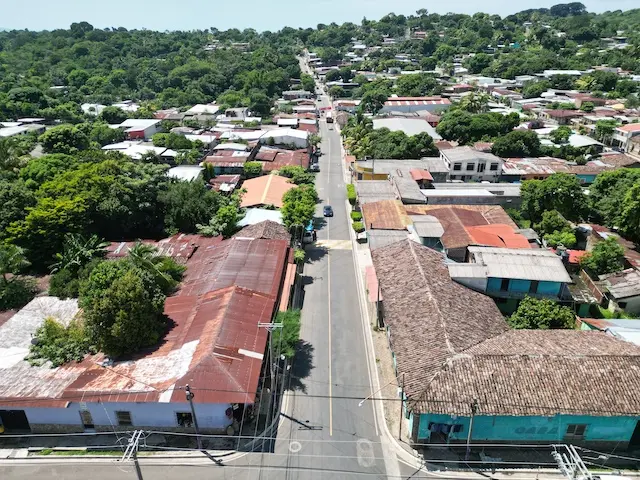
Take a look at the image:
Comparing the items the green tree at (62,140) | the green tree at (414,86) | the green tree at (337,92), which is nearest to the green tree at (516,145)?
the green tree at (414,86)

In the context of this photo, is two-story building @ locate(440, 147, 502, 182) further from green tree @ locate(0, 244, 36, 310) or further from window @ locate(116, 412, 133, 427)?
window @ locate(116, 412, 133, 427)

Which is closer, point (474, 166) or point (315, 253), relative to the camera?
point (315, 253)

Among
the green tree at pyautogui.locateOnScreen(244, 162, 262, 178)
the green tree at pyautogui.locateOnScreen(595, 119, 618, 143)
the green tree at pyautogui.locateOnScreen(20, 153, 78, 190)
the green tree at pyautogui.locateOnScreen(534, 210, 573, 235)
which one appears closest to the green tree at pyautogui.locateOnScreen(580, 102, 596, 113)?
the green tree at pyautogui.locateOnScreen(595, 119, 618, 143)

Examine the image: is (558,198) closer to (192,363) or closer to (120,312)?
(192,363)

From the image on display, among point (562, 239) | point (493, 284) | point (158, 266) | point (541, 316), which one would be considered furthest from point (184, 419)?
point (562, 239)

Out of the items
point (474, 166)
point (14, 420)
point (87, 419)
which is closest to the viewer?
point (87, 419)

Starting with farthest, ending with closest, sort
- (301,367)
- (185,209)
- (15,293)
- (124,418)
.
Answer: (185,209) < (15,293) < (301,367) < (124,418)

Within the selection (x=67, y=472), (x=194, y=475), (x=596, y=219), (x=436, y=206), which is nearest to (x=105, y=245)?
(x=67, y=472)
